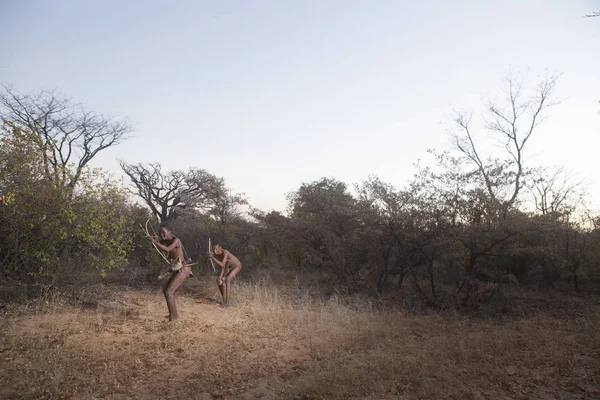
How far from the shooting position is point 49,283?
7.88 m

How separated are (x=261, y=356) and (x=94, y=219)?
4883 millimetres

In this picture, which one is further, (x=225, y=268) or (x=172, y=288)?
(x=225, y=268)

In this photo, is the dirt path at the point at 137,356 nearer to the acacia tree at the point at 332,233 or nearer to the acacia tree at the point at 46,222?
the acacia tree at the point at 46,222

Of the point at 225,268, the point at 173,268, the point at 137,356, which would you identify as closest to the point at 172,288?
the point at 173,268

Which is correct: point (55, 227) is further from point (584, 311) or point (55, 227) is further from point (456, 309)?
point (584, 311)

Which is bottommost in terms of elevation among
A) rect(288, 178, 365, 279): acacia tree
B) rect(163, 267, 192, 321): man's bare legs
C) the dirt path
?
the dirt path

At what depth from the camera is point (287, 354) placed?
5.96 meters

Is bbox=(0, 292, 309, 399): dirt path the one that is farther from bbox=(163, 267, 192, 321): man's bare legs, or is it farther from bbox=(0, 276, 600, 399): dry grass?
bbox=(163, 267, 192, 321): man's bare legs

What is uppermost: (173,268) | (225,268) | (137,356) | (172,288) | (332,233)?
(332,233)

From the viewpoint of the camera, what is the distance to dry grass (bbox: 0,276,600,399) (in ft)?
14.8

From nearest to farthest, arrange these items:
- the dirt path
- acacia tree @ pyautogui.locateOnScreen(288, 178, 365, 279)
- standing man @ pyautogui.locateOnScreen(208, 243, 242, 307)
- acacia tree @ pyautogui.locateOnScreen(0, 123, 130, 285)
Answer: the dirt path → acacia tree @ pyautogui.locateOnScreen(0, 123, 130, 285) → standing man @ pyautogui.locateOnScreen(208, 243, 242, 307) → acacia tree @ pyautogui.locateOnScreen(288, 178, 365, 279)

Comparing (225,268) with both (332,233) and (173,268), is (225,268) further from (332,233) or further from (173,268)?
(332,233)

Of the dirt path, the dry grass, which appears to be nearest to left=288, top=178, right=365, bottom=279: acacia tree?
the dry grass

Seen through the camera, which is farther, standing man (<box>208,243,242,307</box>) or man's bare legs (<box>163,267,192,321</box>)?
standing man (<box>208,243,242,307</box>)
